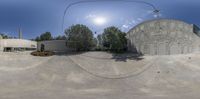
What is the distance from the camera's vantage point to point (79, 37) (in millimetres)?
30922

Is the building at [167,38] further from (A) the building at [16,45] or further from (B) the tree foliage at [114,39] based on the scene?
(A) the building at [16,45]

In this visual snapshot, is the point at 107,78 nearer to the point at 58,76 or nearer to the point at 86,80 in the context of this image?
the point at 86,80

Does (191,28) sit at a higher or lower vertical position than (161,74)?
higher

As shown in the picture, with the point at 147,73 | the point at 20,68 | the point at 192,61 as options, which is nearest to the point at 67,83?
the point at 20,68

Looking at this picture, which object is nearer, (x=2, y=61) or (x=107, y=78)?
(x=107, y=78)

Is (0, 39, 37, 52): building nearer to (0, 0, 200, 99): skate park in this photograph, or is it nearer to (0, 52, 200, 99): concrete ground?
(0, 0, 200, 99): skate park

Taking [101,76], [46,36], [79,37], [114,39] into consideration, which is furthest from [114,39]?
[46,36]

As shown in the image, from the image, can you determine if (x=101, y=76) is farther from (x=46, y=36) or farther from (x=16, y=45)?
(x=16, y=45)

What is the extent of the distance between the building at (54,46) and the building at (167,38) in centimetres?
1236

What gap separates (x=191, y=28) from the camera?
2805cm

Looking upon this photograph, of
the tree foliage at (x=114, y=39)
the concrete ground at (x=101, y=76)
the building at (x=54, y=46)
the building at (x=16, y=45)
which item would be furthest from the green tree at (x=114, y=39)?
the building at (x=16, y=45)

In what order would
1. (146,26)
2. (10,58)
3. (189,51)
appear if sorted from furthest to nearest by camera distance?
1. (146,26)
2. (189,51)
3. (10,58)

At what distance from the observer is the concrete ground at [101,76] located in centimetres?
1362

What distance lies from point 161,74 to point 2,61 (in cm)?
1620
